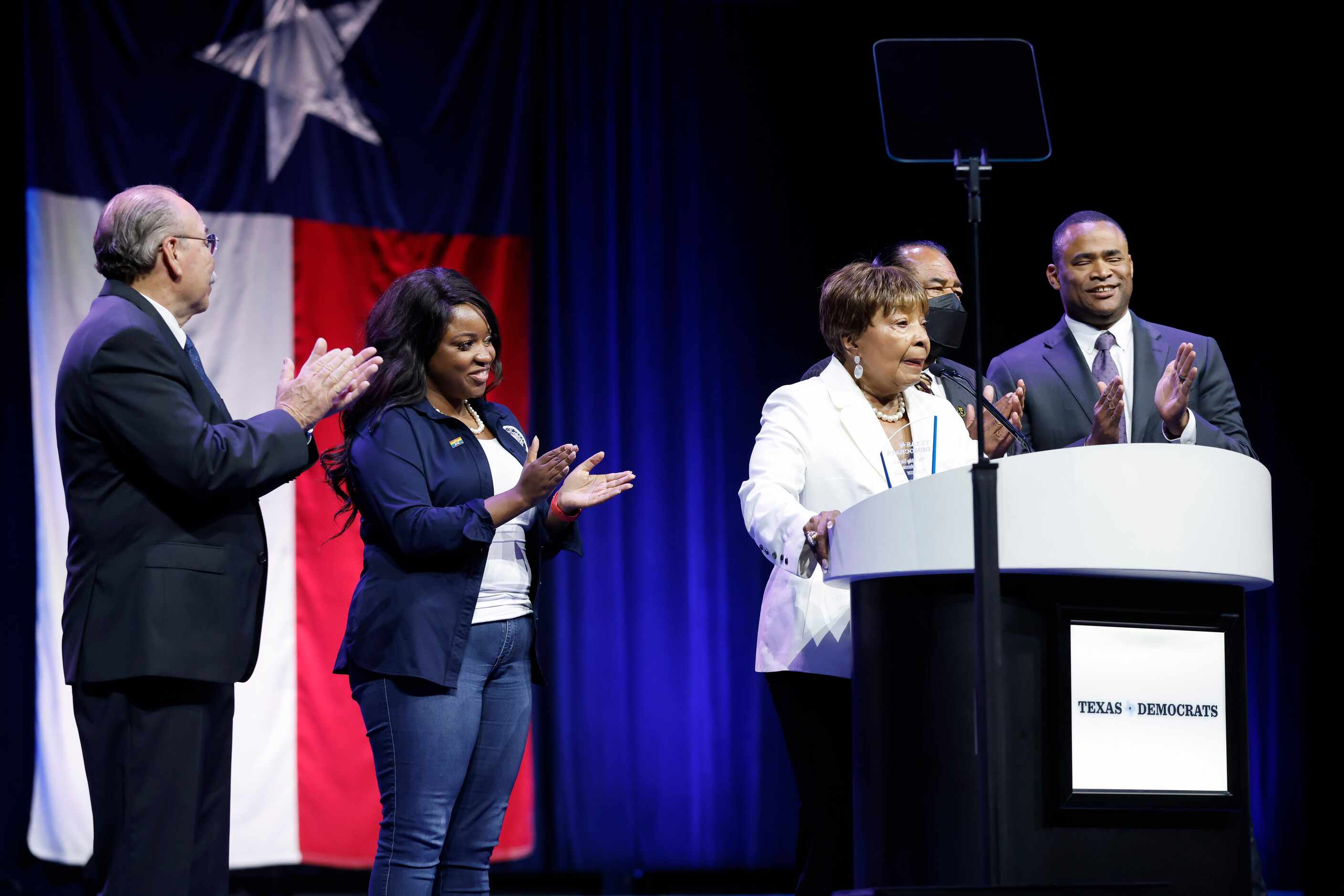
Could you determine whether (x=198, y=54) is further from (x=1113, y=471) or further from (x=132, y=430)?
(x=1113, y=471)

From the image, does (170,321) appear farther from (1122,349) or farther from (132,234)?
(1122,349)

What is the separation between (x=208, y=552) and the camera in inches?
89.9

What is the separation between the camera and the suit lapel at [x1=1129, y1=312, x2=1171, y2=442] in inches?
128

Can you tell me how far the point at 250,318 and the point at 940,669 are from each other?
3.24 meters

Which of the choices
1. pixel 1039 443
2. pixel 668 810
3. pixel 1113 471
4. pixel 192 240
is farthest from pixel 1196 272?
pixel 192 240

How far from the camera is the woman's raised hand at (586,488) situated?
2662 millimetres

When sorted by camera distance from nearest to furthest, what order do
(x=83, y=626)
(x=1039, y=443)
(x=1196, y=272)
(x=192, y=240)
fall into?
(x=83, y=626)
(x=192, y=240)
(x=1039, y=443)
(x=1196, y=272)

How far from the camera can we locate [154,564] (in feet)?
7.29

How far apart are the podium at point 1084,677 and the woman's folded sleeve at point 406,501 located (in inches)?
35.5

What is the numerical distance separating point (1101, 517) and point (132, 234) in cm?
177

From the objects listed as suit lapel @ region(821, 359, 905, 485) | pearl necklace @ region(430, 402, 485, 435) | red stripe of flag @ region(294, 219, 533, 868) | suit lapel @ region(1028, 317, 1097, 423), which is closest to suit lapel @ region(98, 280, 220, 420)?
pearl necklace @ region(430, 402, 485, 435)

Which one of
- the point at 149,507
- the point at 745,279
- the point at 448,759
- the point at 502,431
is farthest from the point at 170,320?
the point at 745,279

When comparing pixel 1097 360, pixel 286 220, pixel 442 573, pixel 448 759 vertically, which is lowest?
pixel 448 759

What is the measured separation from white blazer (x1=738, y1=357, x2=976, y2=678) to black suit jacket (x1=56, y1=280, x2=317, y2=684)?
91 cm
